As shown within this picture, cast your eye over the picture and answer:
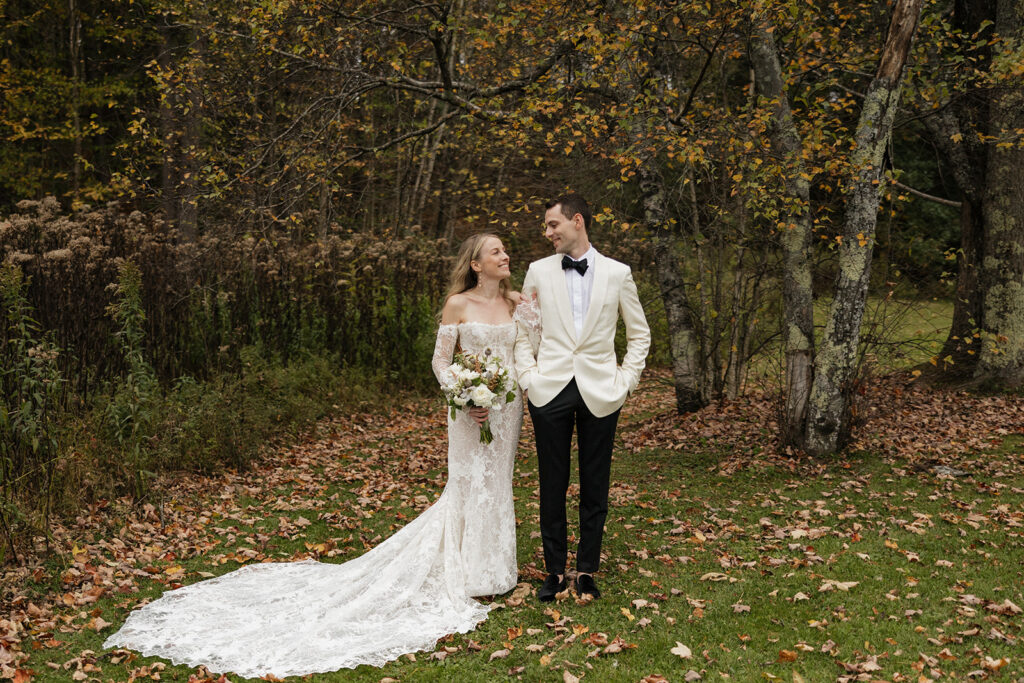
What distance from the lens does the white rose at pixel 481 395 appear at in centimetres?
533

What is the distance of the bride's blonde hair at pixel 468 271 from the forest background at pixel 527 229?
9.05 ft

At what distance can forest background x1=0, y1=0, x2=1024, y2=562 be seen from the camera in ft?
26.1

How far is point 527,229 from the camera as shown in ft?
46.8

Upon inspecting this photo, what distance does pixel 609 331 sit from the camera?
5.24 meters

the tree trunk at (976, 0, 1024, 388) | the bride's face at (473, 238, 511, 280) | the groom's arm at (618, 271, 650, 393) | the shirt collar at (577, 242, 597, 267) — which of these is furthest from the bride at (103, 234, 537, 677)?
the tree trunk at (976, 0, 1024, 388)

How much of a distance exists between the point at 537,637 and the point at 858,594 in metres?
2.04

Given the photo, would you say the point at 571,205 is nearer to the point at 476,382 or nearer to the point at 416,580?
the point at 476,382

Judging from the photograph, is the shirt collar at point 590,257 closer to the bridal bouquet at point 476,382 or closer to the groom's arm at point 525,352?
the groom's arm at point 525,352

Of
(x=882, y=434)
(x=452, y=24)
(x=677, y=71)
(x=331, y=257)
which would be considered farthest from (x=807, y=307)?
(x=331, y=257)

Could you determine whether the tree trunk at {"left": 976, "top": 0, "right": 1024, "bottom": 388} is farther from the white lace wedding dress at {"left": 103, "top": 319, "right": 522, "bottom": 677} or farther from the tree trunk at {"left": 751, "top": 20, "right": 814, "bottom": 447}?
the white lace wedding dress at {"left": 103, "top": 319, "right": 522, "bottom": 677}

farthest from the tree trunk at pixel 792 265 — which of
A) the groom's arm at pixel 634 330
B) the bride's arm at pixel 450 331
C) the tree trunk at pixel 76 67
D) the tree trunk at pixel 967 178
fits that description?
the tree trunk at pixel 76 67

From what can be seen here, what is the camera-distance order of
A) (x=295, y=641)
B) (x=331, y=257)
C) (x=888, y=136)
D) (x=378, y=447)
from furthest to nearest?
(x=331, y=257)
(x=378, y=447)
(x=888, y=136)
(x=295, y=641)

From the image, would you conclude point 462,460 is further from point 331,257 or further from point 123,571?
point 331,257

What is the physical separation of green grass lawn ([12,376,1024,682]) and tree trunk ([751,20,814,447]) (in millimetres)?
658
